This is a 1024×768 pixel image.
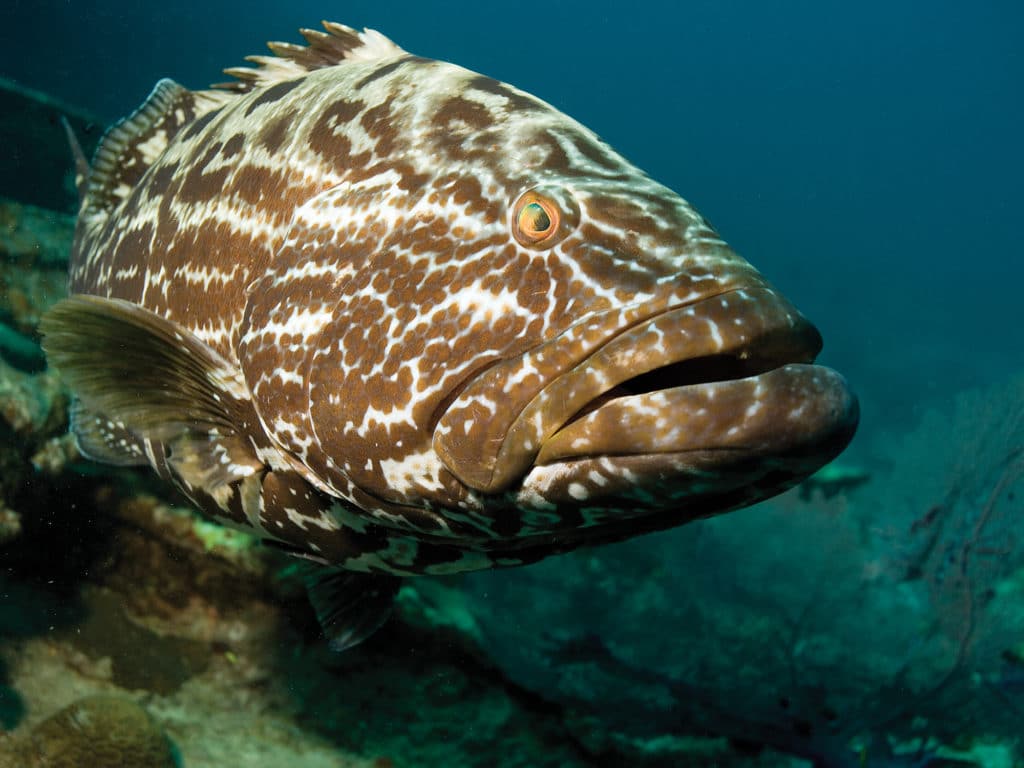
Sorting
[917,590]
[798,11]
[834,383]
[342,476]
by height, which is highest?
[798,11]

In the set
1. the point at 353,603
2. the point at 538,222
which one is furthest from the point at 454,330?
the point at 353,603

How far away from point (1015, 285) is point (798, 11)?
9777 centimetres

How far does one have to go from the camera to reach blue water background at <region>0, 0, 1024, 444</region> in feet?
242

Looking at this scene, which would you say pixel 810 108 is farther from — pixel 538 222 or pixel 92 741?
pixel 92 741

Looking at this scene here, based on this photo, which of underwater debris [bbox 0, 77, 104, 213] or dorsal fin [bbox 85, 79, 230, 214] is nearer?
dorsal fin [bbox 85, 79, 230, 214]

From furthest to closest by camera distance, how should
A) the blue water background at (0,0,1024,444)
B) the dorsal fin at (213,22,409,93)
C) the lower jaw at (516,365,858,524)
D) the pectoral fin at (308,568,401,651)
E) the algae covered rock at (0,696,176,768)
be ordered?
the blue water background at (0,0,1024,444) → the algae covered rock at (0,696,176,768) → the pectoral fin at (308,568,401,651) → the dorsal fin at (213,22,409,93) → the lower jaw at (516,365,858,524)

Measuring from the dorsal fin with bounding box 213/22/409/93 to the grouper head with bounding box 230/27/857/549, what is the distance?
779mm

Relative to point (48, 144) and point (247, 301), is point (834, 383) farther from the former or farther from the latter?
point (48, 144)

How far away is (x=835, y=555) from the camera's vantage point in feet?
17.9

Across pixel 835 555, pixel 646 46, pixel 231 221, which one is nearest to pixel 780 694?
pixel 835 555

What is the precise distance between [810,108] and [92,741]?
515 ft

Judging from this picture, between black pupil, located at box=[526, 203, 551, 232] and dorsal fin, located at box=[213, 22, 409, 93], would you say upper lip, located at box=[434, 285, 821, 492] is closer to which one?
black pupil, located at box=[526, 203, 551, 232]

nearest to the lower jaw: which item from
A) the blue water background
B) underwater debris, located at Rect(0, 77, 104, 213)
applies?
underwater debris, located at Rect(0, 77, 104, 213)

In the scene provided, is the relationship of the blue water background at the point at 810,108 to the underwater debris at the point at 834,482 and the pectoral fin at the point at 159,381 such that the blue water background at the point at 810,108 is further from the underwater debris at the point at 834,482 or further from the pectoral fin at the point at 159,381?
the pectoral fin at the point at 159,381
